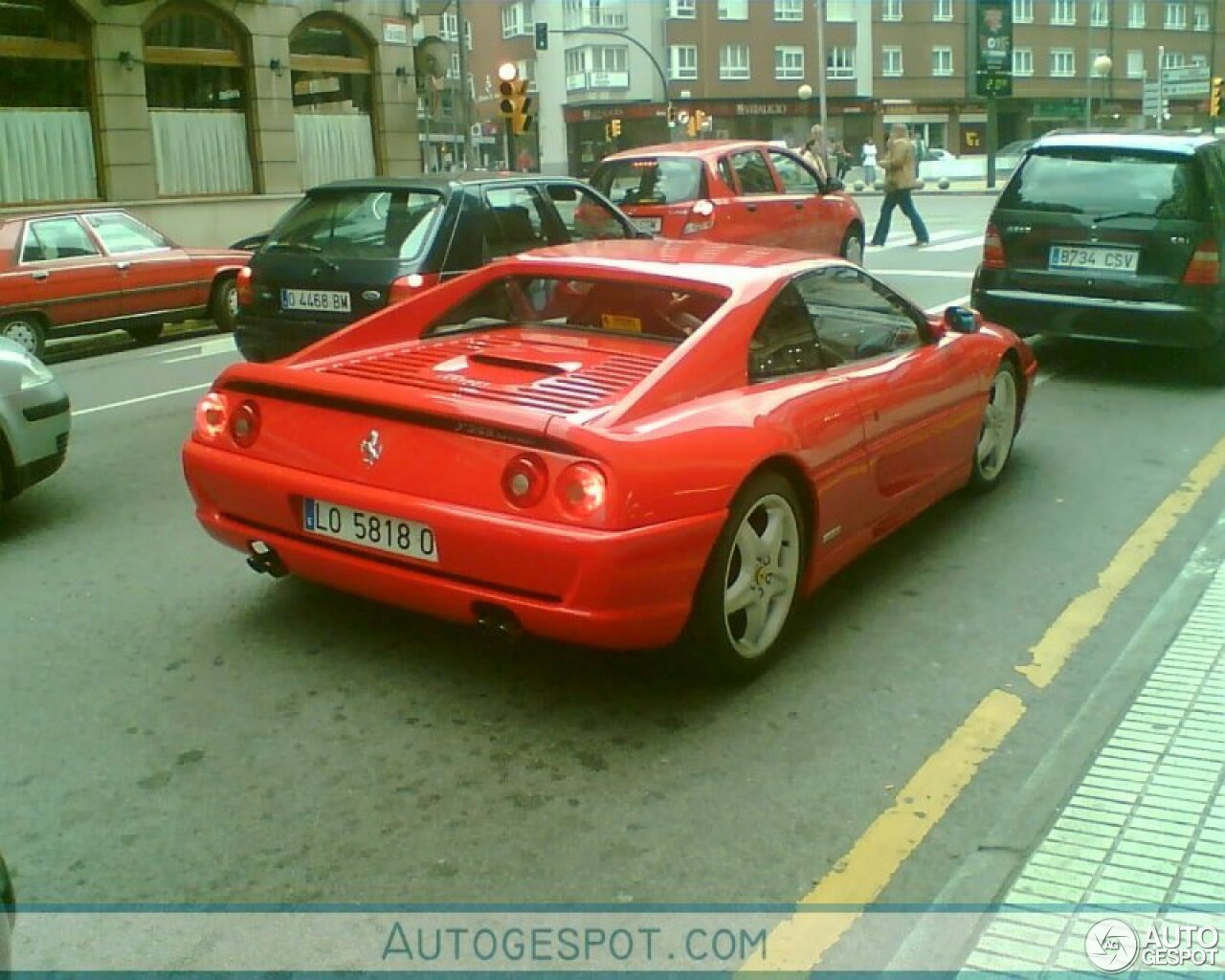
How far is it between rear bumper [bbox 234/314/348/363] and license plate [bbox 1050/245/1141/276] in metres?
4.71

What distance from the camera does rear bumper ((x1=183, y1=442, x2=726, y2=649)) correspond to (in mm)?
4141

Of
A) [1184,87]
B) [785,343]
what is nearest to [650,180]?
[785,343]

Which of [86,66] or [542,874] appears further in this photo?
[86,66]

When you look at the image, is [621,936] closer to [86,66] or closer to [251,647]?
[251,647]

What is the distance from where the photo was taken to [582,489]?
418 cm

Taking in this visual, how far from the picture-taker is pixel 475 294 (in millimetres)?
5898

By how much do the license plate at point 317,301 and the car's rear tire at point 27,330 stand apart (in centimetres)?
463

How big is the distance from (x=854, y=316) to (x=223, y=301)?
417 inches

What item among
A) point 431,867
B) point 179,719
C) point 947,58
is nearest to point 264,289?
point 179,719

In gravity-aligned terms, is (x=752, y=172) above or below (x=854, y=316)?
above

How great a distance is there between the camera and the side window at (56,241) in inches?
533

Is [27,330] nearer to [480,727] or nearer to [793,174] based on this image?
[793,174]

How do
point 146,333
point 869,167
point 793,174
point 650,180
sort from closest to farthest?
point 650,180 → point 146,333 → point 793,174 → point 869,167

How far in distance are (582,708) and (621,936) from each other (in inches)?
52.6
